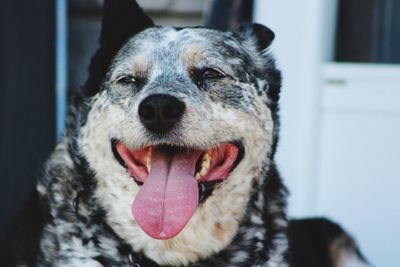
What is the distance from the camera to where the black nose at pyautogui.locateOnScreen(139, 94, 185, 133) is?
8.71ft

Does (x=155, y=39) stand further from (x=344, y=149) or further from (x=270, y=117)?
(x=344, y=149)

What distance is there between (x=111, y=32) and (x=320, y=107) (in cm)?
174

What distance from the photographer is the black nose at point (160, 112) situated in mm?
2656

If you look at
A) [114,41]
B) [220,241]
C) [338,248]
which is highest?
[114,41]

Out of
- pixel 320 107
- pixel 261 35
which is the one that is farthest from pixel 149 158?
pixel 320 107

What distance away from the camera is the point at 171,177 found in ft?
8.90

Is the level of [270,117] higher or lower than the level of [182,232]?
higher

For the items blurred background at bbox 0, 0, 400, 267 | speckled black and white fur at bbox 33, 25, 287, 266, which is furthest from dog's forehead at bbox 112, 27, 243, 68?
blurred background at bbox 0, 0, 400, 267

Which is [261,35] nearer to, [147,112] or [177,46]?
[177,46]

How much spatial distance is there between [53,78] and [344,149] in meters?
1.71

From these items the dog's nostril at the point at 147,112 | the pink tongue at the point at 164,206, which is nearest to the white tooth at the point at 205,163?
the pink tongue at the point at 164,206

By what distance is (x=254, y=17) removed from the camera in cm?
460

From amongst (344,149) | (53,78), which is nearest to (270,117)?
(344,149)

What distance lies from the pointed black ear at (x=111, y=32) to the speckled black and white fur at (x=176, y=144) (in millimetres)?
48
